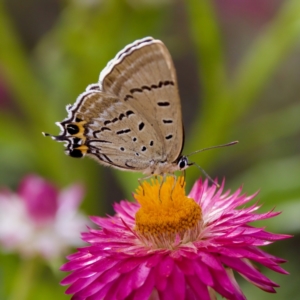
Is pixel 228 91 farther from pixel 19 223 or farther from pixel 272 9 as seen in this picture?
pixel 272 9

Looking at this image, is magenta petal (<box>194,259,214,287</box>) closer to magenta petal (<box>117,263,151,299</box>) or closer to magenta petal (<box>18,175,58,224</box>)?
magenta petal (<box>117,263,151,299</box>)

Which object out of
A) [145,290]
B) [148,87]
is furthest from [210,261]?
[148,87]

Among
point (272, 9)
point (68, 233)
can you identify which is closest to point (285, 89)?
point (272, 9)

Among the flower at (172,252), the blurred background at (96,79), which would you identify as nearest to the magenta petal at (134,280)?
the flower at (172,252)

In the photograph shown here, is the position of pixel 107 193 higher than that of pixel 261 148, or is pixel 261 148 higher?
pixel 261 148

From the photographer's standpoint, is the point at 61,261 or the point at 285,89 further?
the point at 285,89

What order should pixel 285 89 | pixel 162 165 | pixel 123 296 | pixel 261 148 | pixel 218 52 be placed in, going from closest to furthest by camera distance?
1. pixel 123 296
2. pixel 162 165
3. pixel 218 52
4. pixel 261 148
5. pixel 285 89

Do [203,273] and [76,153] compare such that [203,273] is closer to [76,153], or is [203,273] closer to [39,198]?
[76,153]
